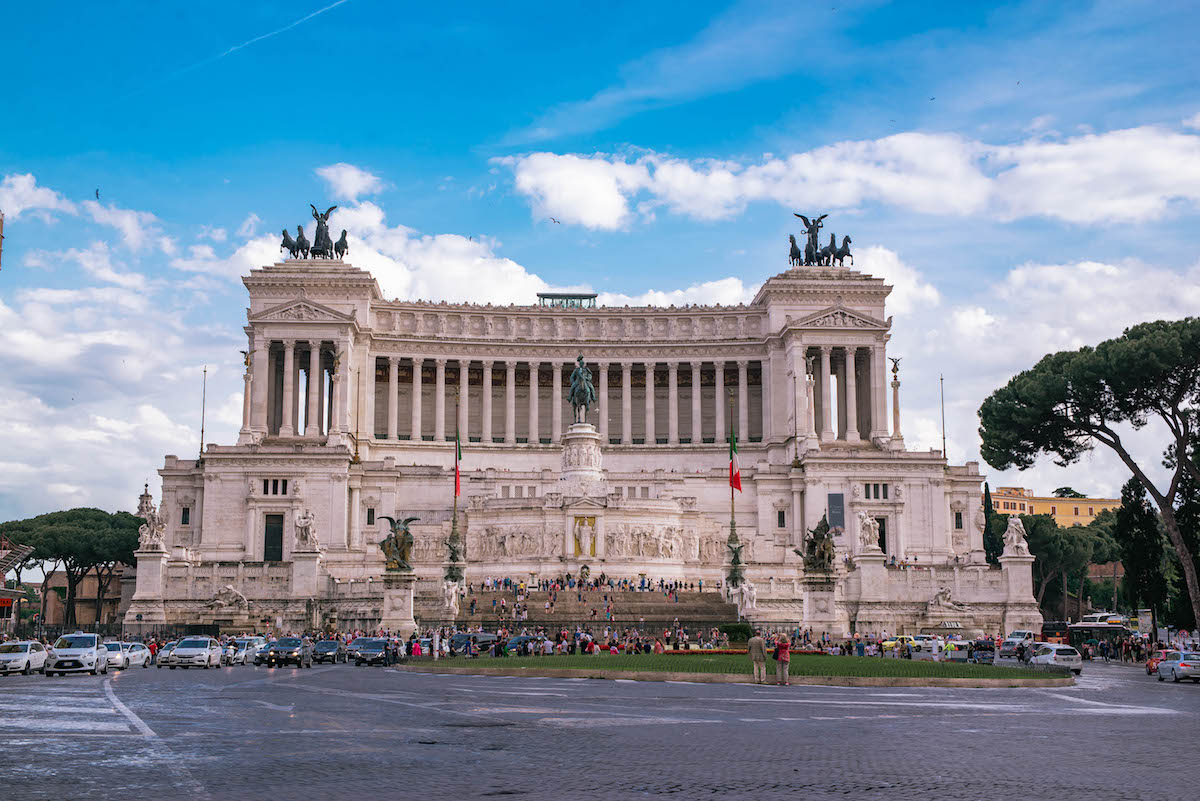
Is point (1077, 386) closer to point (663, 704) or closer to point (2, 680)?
point (663, 704)

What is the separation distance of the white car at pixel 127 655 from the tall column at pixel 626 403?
6449 centimetres

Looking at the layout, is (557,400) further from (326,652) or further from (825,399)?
(326,652)

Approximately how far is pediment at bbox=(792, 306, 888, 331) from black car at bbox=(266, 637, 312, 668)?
209ft

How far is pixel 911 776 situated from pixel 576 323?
322 ft

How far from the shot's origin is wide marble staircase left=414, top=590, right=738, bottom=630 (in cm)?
6406

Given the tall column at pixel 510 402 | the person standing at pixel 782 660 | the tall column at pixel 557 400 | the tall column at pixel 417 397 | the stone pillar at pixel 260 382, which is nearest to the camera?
the person standing at pixel 782 660

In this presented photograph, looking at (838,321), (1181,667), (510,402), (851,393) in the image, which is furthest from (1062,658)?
(510,402)

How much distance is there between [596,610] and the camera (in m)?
66.5

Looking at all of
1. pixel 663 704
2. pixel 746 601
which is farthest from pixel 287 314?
pixel 663 704

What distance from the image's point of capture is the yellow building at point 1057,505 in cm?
17662

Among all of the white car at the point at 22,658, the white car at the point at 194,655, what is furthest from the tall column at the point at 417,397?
the white car at the point at 22,658

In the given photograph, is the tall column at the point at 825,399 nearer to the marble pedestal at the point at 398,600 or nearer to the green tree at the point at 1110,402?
the green tree at the point at 1110,402

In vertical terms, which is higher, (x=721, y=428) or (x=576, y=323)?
(x=576, y=323)

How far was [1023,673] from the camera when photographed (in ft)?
135
